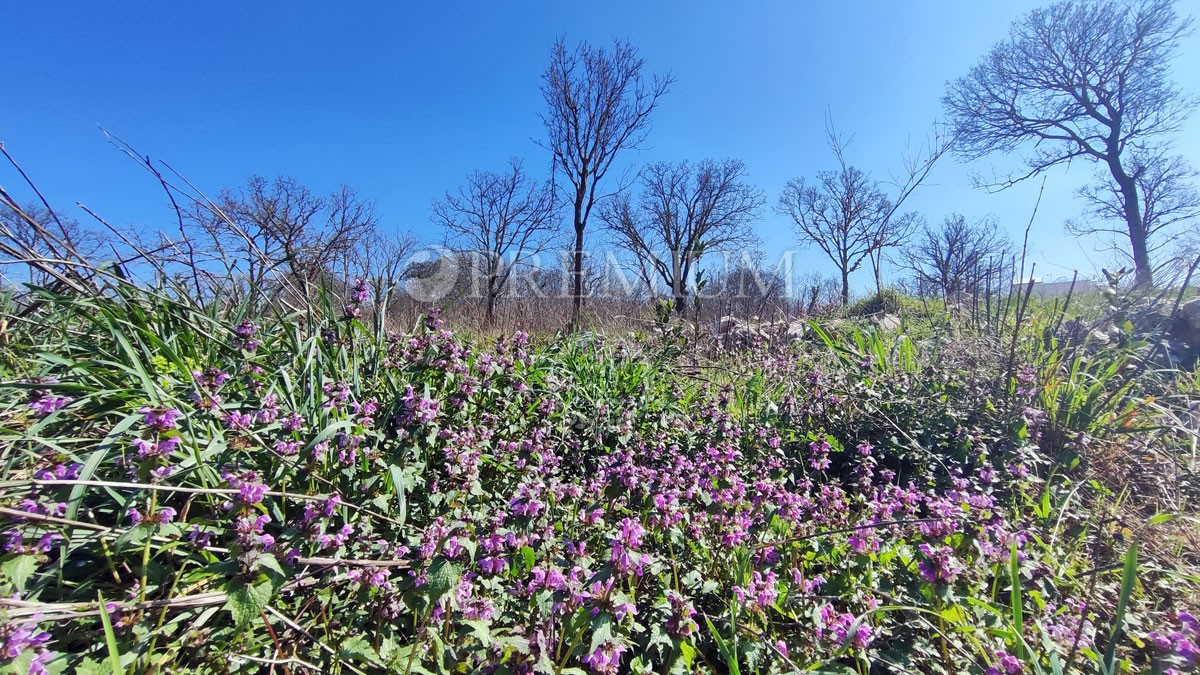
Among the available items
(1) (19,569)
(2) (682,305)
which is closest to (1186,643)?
(1) (19,569)

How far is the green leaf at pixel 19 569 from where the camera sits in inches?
39.2

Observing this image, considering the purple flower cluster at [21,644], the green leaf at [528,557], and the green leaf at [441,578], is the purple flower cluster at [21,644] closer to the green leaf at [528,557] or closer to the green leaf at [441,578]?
the green leaf at [441,578]

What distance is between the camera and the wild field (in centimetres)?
114

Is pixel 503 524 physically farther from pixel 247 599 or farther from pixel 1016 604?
pixel 1016 604

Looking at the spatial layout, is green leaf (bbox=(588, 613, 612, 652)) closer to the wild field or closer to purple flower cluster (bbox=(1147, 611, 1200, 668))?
the wild field

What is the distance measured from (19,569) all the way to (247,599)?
0.51 m

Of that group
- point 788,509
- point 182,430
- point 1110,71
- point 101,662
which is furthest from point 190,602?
point 1110,71

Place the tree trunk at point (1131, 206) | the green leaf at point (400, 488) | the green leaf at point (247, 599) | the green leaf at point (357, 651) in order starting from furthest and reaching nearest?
1. the tree trunk at point (1131, 206)
2. the green leaf at point (400, 488)
3. the green leaf at point (357, 651)
4. the green leaf at point (247, 599)

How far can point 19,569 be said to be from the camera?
3.34 feet

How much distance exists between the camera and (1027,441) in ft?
7.41

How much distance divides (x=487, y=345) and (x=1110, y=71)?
68.7ft

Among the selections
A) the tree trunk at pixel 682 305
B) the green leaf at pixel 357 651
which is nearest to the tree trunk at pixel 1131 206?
the tree trunk at pixel 682 305

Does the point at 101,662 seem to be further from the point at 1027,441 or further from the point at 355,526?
the point at 1027,441

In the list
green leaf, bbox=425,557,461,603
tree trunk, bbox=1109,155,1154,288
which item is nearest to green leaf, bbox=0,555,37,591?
green leaf, bbox=425,557,461,603
